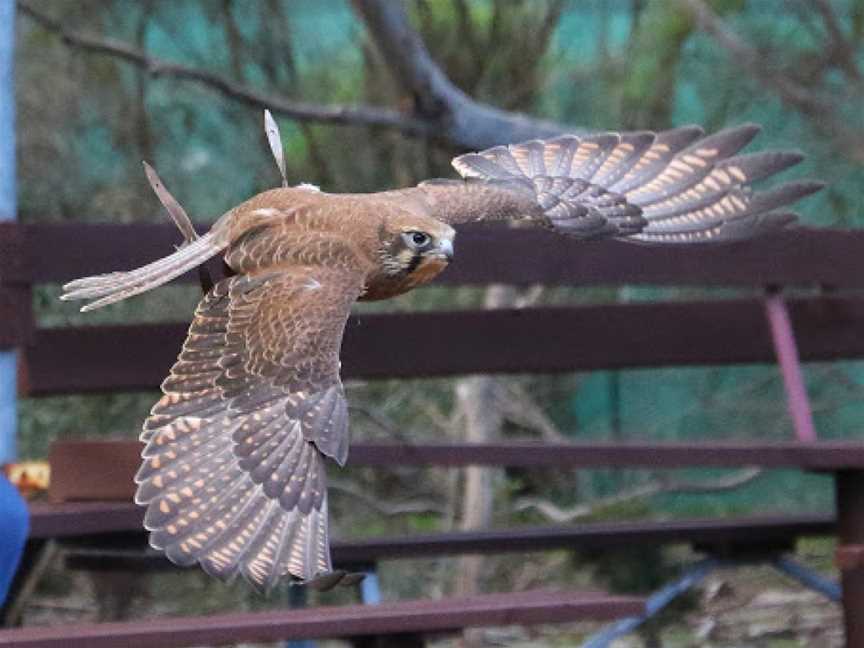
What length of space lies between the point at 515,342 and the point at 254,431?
2.35m

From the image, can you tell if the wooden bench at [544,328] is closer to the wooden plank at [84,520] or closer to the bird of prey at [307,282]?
the bird of prey at [307,282]

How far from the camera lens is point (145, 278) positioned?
4.86 meters

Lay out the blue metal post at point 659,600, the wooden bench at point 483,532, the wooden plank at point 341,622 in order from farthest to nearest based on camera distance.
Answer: the blue metal post at point 659,600
the wooden bench at point 483,532
the wooden plank at point 341,622

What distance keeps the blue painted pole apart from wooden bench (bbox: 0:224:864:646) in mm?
104

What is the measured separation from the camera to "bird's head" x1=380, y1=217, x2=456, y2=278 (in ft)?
16.0

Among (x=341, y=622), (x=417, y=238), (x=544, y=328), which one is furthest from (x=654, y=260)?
(x=341, y=622)

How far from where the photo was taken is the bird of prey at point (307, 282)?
4.15 meters

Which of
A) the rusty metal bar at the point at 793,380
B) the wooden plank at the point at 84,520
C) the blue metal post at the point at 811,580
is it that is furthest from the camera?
the blue metal post at the point at 811,580

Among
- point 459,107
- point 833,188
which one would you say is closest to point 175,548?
point 459,107

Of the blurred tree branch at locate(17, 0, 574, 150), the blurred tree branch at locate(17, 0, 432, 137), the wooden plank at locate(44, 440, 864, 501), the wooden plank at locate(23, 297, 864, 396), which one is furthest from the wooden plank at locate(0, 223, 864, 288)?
the blurred tree branch at locate(17, 0, 432, 137)

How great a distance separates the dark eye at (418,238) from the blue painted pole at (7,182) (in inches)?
57.5

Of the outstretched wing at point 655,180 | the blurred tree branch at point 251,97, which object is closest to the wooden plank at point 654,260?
the outstretched wing at point 655,180

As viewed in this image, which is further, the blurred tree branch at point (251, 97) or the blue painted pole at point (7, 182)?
the blurred tree branch at point (251, 97)

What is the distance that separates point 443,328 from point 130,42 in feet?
11.4
